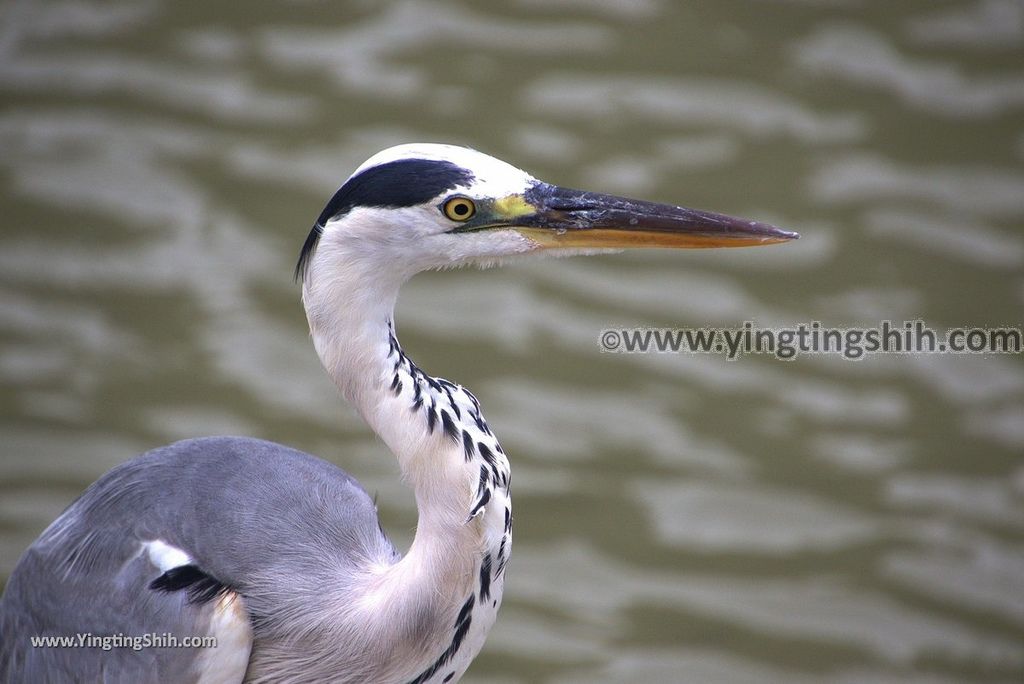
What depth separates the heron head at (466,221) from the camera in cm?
295

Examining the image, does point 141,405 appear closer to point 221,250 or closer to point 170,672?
point 221,250

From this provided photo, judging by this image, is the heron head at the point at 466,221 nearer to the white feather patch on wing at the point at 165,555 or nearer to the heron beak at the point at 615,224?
the heron beak at the point at 615,224

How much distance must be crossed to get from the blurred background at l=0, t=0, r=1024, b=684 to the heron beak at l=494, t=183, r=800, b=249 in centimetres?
261

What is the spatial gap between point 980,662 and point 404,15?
4969mm

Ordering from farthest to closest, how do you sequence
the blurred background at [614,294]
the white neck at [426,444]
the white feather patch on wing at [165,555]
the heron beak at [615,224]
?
the blurred background at [614,294] < the white feather patch on wing at [165,555] < the heron beak at [615,224] < the white neck at [426,444]

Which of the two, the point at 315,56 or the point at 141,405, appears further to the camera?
the point at 315,56

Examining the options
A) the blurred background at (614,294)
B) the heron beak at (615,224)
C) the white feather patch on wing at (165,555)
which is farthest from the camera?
the blurred background at (614,294)

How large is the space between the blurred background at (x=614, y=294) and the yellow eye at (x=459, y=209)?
270 centimetres

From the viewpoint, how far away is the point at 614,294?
6594 mm

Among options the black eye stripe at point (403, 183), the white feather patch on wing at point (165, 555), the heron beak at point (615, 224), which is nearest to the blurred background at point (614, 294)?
the white feather patch on wing at point (165, 555)

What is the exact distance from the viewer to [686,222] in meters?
3.11

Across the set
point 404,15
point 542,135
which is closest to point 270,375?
point 542,135

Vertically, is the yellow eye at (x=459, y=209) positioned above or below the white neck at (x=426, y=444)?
above

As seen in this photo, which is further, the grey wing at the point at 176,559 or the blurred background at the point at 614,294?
the blurred background at the point at 614,294
